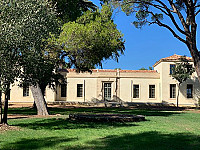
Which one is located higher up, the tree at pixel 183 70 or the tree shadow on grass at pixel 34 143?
the tree at pixel 183 70

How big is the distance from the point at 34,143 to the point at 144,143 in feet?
10.1

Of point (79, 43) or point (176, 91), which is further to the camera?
point (176, 91)

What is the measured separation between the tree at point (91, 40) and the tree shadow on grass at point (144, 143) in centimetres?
532

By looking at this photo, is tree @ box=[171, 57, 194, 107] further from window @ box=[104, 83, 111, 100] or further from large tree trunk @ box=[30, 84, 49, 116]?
large tree trunk @ box=[30, 84, 49, 116]

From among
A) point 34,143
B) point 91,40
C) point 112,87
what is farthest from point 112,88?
point 34,143

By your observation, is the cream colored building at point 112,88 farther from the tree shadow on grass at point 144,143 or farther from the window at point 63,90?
the tree shadow on grass at point 144,143

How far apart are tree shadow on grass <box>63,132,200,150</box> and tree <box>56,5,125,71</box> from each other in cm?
532

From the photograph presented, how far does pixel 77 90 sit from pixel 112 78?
4724mm

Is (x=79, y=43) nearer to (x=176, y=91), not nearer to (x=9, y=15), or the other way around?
(x=9, y=15)

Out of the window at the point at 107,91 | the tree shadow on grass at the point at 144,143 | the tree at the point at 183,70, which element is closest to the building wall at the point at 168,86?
the tree at the point at 183,70

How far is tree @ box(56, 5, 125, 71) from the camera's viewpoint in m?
12.7

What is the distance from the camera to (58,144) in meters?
7.51

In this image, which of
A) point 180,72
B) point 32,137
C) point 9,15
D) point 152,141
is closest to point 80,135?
point 32,137

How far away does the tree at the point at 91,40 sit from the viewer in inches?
501
